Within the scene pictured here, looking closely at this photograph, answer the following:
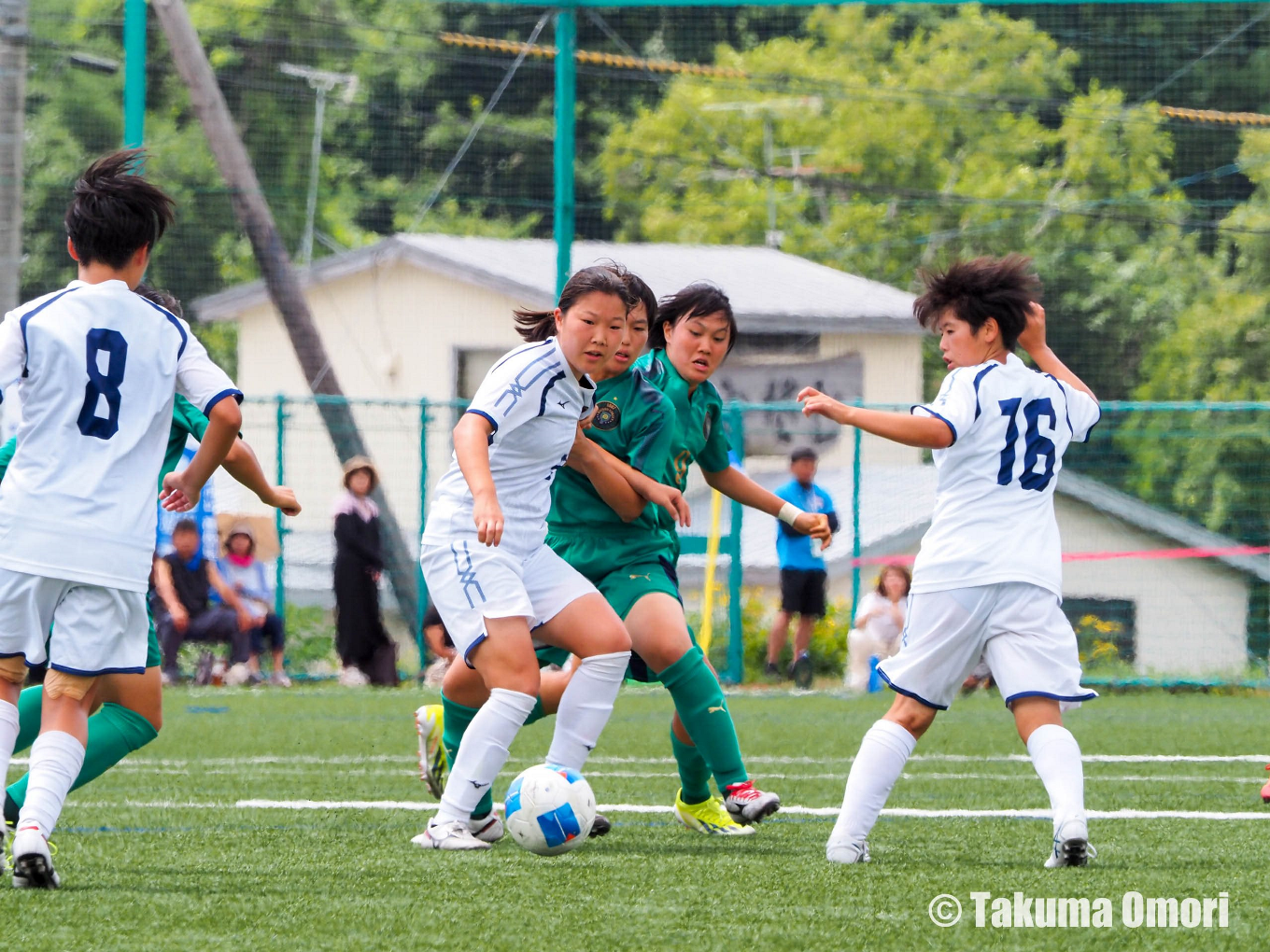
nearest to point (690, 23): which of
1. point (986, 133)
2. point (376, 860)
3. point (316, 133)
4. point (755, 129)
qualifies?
point (316, 133)

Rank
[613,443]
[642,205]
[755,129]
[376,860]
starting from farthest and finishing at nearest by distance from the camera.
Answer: [755,129] → [642,205] → [613,443] → [376,860]

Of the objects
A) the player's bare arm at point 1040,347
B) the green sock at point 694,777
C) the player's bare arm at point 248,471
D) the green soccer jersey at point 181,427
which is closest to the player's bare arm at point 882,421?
the player's bare arm at point 1040,347

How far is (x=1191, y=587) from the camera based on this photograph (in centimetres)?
1380

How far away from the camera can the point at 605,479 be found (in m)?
4.96

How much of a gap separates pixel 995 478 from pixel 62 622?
7.43 ft

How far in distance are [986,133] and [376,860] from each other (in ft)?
65.5

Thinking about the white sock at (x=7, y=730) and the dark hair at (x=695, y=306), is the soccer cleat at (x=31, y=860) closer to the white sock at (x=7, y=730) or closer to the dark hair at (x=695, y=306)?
the white sock at (x=7, y=730)

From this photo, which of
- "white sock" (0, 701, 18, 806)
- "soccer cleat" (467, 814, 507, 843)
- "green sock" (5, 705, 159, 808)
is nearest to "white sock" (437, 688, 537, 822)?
"soccer cleat" (467, 814, 507, 843)

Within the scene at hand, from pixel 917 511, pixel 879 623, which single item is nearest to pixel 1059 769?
pixel 879 623

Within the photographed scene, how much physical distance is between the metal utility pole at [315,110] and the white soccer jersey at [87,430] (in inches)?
441

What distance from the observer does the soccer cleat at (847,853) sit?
→ 14.5 feet

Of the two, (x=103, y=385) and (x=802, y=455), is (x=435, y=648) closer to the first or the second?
(x=802, y=455)

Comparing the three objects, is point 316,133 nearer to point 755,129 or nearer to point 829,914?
point 829,914

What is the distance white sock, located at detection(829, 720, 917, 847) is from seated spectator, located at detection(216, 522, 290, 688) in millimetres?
8414
